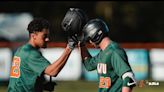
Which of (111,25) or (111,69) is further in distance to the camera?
(111,25)

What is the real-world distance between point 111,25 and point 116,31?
0.46 m

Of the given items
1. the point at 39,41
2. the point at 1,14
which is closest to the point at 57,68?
the point at 39,41

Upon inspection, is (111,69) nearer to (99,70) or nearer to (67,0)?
(99,70)

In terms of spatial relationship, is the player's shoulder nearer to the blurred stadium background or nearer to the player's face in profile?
the player's face in profile

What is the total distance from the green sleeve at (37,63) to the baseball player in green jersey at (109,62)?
66 cm

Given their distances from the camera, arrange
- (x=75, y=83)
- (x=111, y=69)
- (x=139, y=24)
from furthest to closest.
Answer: (x=139, y=24)
(x=75, y=83)
(x=111, y=69)

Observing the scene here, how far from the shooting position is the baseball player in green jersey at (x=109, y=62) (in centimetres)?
844

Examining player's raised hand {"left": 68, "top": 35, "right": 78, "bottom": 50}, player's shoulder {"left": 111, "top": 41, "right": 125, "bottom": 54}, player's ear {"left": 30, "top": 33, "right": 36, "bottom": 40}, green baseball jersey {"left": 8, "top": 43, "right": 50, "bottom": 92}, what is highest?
player's ear {"left": 30, "top": 33, "right": 36, "bottom": 40}

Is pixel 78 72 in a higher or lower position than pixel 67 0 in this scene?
lower

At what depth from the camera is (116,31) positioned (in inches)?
1508

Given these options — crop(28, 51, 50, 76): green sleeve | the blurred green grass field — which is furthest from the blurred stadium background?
crop(28, 51, 50, 76): green sleeve

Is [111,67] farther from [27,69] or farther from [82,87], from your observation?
[82,87]

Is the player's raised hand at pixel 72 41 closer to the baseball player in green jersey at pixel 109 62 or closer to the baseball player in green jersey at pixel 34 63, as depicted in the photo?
the baseball player in green jersey at pixel 34 63

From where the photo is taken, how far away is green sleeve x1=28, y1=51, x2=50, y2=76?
9117mm
